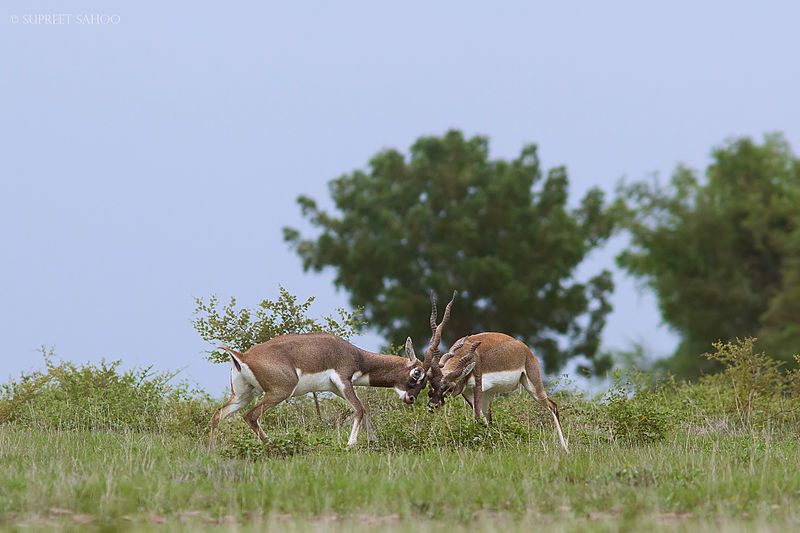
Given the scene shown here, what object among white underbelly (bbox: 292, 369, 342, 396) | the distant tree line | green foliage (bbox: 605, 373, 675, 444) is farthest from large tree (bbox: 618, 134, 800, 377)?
white underbelly (bbox: 292, 369, 342, 396)

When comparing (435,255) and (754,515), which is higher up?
(435,255)

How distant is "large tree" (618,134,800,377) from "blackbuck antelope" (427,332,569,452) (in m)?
28.3

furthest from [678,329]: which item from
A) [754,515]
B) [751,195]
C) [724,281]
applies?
[754,515]

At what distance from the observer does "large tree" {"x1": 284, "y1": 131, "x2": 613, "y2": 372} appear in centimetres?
3803

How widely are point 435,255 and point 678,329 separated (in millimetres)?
14925

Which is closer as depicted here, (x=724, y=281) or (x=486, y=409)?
(x=486, y=409)

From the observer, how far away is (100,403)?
20.6 meters

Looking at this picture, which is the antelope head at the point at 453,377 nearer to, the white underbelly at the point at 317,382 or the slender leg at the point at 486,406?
the slender leg at the point at 486,406

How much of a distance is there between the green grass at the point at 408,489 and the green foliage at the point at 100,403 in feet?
14.4

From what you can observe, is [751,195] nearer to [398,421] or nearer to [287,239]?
[287,239]

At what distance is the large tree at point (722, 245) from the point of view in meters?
45.2

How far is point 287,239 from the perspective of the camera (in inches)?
1609

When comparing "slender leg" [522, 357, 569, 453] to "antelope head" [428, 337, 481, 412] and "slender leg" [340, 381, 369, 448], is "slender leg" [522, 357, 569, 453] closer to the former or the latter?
"antelope head" [428, 337, 481, 412]

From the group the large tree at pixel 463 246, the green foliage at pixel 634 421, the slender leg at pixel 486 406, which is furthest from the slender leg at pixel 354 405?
the large tree at pixel 463 246
